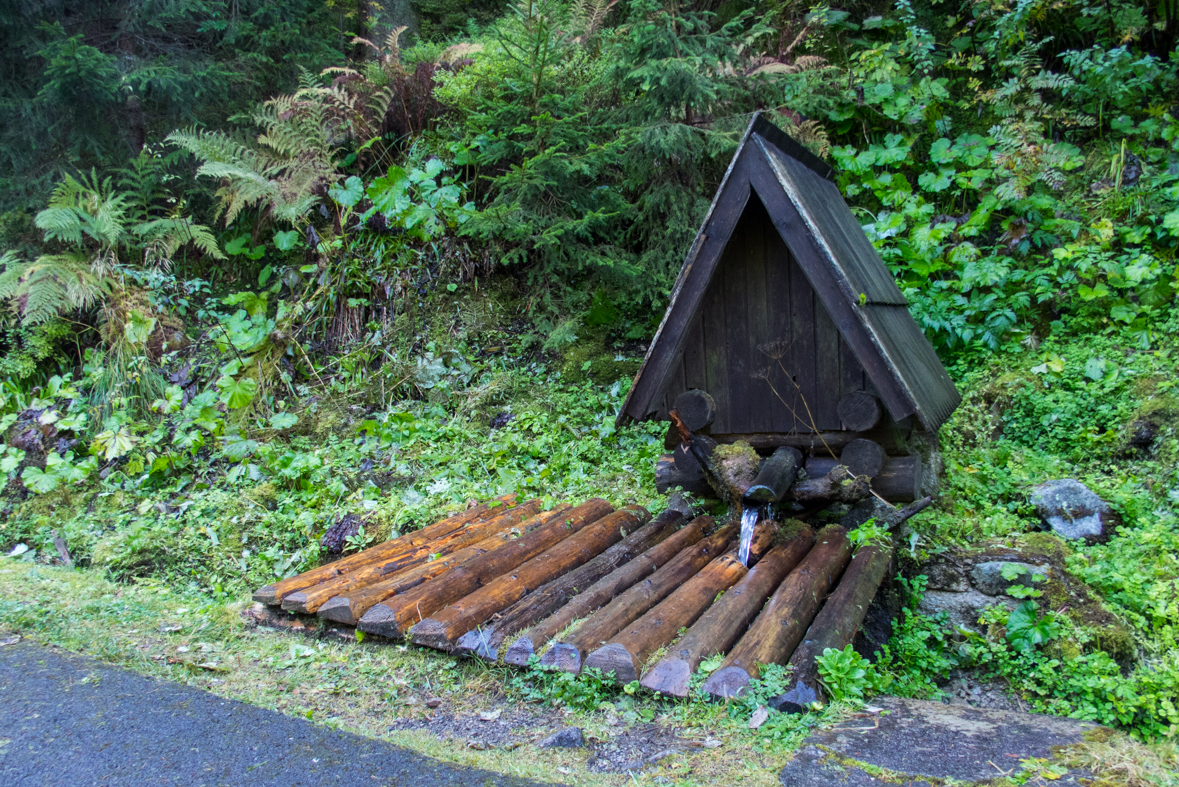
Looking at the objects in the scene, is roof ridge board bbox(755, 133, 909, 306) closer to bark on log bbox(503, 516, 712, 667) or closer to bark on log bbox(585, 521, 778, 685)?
bark on log bbox(585, 521, 778, 685)

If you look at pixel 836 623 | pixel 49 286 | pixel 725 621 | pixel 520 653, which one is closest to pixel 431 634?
pixel 520 653

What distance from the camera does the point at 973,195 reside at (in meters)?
7.50

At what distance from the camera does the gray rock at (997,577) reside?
362 centimetres

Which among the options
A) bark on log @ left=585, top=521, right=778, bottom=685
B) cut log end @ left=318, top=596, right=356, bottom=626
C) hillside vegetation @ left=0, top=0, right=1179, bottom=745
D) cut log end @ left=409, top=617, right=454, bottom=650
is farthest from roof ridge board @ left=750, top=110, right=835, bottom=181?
cut log end @ left=318, top=596, right=356, bottom=626

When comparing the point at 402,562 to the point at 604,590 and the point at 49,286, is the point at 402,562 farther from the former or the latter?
the point at 49,286

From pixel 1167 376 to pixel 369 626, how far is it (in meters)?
6.05

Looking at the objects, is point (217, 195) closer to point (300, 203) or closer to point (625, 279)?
point (300, 203)

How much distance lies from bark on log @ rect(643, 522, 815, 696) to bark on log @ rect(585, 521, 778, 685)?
8 centimetres

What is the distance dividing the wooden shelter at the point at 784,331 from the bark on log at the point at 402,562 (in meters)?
1.20

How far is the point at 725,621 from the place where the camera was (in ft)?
10.0

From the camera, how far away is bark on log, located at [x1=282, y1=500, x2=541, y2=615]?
360 centimetres

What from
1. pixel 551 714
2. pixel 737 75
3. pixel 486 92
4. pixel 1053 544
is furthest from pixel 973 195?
pixel 551 714

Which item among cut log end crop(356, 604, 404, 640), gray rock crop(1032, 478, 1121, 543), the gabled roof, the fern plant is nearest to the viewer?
cut log end crop(356, 604, 404, 640)

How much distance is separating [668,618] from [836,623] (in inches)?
29.2
